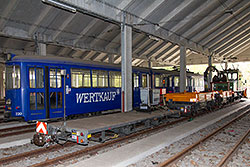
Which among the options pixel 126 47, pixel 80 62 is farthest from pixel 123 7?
pixel 80 62

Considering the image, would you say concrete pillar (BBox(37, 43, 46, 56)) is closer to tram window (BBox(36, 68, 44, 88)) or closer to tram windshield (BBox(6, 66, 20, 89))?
tram windshield (BBox(6, 66, 20, 89))

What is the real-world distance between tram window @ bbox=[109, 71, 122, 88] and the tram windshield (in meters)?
5.40

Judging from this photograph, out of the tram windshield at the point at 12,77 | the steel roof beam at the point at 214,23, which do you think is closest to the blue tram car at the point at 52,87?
the tram windshield at the point at 12,77

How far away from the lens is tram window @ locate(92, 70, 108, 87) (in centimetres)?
1217

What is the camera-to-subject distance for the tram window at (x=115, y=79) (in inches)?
529

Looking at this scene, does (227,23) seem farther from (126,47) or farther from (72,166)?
(72,166)

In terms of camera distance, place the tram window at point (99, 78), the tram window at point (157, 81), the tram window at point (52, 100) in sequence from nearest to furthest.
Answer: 1. the tram window at point (52, 100)
2. the tram window at point (99, 78)
3. the tram window at point (157, 81)

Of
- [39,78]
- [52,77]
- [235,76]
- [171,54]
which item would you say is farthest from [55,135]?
[171,54]

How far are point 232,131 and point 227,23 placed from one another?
670 inches

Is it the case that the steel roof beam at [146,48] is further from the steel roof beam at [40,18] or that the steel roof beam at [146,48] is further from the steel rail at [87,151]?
the steel rail at [87,151]

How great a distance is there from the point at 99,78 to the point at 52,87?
3.01 metres

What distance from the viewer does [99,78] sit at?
12500mm

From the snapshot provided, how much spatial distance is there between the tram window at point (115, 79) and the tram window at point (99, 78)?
48cm

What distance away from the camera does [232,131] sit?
31.3 feet
